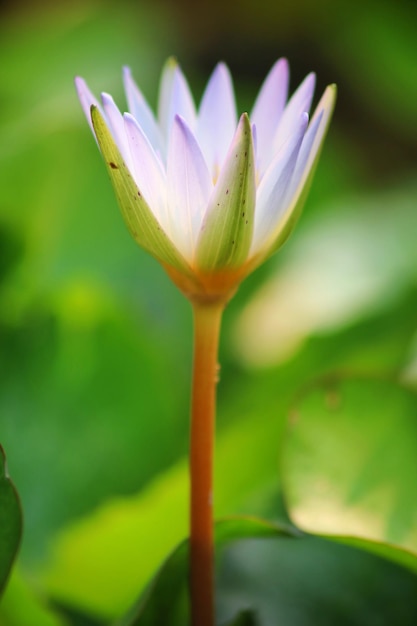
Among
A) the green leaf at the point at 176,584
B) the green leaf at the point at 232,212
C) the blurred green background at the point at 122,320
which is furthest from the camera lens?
the blurred green background at the point at 122,320

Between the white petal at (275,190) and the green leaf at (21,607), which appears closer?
the white petal at (275,190)

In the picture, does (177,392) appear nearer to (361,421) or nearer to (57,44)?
(361,421)

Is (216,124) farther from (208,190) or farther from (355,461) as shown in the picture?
(355,461)

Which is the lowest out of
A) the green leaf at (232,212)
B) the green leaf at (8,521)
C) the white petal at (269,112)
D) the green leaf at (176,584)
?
the green leaf at (176,584)

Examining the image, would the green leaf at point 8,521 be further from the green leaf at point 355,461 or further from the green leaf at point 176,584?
the green leaf at point 355,461

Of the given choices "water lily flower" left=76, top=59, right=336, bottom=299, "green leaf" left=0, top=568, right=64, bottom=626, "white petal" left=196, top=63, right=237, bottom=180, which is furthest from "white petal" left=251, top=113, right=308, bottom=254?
"green leaf" left=0, top=568, right=64, bottom=626

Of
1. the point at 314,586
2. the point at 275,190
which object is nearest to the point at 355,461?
the point at 314,586

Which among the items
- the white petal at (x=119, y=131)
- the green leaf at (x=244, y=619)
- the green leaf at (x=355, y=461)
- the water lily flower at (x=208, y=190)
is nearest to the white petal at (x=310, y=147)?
the water lily flower at (x=208, y=190)
